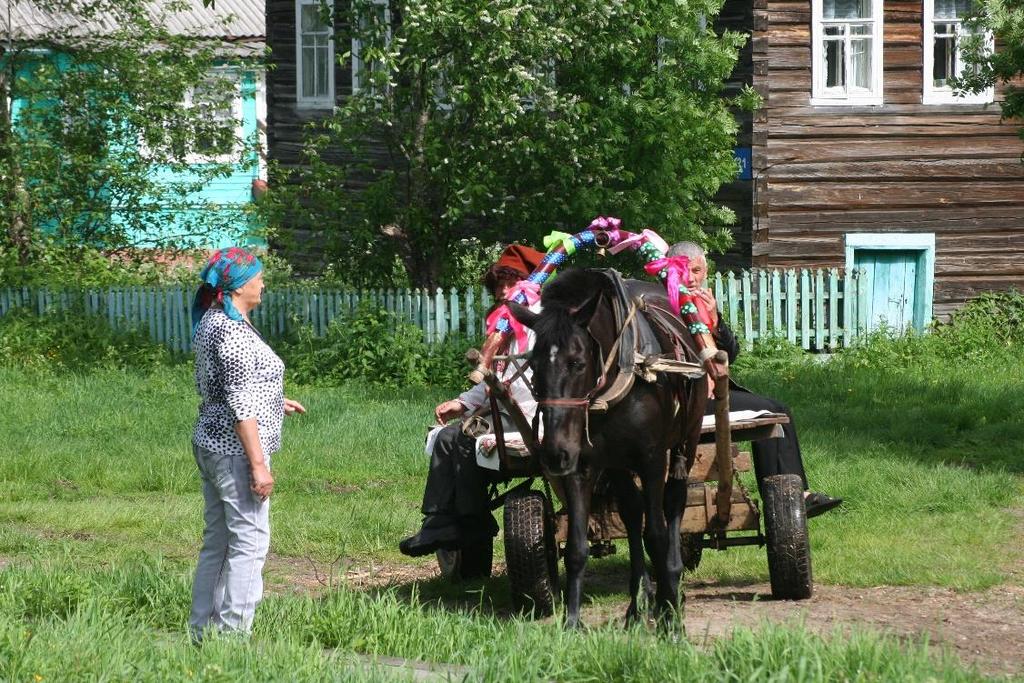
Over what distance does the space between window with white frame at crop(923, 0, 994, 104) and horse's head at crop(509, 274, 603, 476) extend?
14.2 meters

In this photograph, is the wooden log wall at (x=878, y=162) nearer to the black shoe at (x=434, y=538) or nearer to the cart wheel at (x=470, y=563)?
the cart wheel at (x=470, y=563)

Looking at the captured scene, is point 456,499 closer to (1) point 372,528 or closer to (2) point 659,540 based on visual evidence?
(2) point 659,540

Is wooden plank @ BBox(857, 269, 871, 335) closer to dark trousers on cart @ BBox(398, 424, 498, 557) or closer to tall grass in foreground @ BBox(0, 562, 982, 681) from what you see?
dark trousers on cart @ BBox(398, 424, 498, 557)

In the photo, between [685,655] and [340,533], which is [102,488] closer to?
[340,533]

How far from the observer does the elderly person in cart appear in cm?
735

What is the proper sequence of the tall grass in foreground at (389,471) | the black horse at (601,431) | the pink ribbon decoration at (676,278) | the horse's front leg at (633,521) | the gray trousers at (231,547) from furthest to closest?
1. the tall grass in foreground at (389,471)
2. the pink ribbon decoration at (676,278)
3. the horse's front leg at (633,521)
4. the black horse at (601,431)
5. the gray trousers at (231,547)

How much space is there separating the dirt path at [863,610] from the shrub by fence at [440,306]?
354 inches

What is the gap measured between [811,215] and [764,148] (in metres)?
1.07

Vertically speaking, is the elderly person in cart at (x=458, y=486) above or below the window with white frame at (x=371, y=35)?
below

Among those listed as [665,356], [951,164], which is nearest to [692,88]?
[951,164]

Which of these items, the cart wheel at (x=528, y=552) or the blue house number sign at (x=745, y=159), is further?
the blue house number sign at (x=745, y=159)

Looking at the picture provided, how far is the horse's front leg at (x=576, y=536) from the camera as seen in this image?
21.4ft

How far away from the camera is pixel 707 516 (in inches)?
288

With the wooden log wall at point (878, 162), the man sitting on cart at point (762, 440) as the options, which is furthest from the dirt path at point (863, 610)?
the wooden log wall at point (878, 162)
